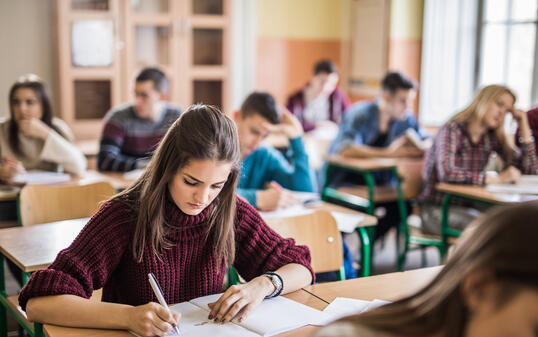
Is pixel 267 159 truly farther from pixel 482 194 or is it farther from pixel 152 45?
pixel 152 45

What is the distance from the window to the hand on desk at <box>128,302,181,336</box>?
3.87 meters

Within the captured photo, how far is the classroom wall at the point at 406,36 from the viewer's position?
5395 millimetres

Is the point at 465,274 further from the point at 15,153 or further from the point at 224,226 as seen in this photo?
the point at 15,153

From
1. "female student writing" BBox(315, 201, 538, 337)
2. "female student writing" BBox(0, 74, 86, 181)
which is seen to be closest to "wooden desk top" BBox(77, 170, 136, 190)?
"female student writing" BBox(0, 74, 86, 181)

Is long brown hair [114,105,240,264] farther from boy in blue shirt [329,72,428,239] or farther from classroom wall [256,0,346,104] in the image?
classroom wall [256,0,346,104]

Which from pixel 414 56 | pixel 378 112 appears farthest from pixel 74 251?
pixel 414 56

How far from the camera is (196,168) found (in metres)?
1.54

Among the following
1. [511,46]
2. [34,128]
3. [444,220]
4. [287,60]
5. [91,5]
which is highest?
[91,5]

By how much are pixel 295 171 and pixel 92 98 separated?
2260 mm

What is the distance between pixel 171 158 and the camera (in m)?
1.56

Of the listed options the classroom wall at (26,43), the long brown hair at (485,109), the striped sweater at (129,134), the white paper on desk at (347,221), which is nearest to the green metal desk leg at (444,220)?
the long brown hair at (485,109)

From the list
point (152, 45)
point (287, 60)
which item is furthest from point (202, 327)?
point (287, 60)

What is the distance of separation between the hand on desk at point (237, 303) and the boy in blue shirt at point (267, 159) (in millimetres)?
1151

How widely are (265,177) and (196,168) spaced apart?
1.54 meters
